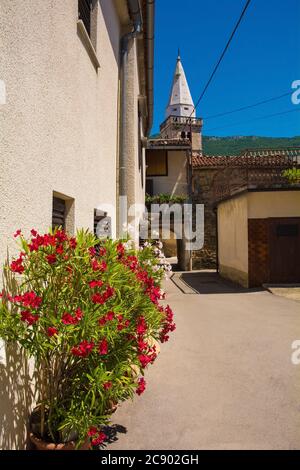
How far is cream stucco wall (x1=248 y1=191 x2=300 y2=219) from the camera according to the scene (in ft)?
37.7

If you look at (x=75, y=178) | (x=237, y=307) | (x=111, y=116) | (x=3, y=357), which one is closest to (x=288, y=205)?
(x=237, y=307)

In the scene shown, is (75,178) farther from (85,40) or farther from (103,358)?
(103,358)

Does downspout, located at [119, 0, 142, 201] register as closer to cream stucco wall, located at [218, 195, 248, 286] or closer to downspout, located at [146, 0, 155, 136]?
downspout, located at [146, 0, 155, 136]

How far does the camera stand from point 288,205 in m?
11.5

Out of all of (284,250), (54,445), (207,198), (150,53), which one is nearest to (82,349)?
(54,445)

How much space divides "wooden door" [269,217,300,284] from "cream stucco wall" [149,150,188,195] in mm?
9189

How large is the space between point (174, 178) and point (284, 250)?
998 cm

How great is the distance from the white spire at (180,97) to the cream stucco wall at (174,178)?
38.6 meters

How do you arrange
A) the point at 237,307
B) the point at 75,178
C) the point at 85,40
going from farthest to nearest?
the point at 237,307 < the point at 85,40 < the point at 75,178

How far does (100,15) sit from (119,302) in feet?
15.9

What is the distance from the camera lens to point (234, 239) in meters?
13.6

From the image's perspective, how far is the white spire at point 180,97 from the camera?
56000 mm

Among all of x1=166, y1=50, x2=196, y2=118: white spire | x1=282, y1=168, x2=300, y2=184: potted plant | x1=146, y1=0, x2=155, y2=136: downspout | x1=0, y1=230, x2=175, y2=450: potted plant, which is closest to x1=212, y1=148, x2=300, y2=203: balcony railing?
x1=282, y1=168, x2=300, y2=184: potted plant

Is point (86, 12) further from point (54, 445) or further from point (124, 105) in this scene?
point (54, 445)
